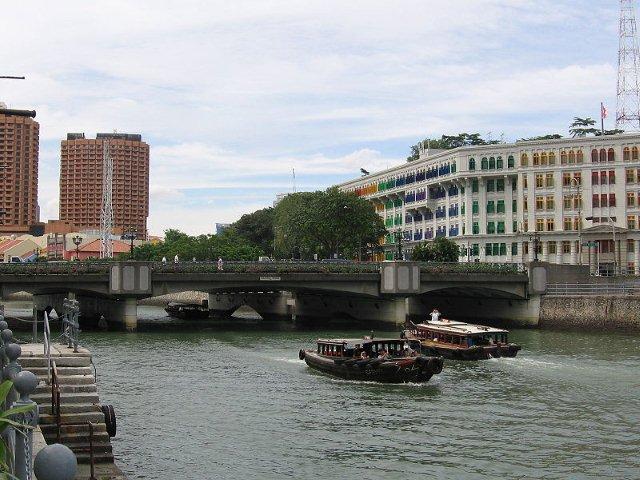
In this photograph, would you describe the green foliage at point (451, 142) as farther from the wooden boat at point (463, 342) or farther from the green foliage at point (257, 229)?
the wooden boat at point (463, 342)

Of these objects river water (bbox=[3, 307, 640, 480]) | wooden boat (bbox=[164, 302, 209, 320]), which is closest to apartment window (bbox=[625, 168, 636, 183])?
wooden boat (bbox=[164, 302, 209, 320])

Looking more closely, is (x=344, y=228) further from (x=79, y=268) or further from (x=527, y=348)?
(x=527, y=348)

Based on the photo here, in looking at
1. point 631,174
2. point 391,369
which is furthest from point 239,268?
point 631,174

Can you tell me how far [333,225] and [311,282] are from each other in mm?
48917

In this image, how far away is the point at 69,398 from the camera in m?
23.8

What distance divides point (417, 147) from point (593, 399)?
132 m

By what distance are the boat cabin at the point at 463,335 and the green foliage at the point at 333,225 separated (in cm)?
7027

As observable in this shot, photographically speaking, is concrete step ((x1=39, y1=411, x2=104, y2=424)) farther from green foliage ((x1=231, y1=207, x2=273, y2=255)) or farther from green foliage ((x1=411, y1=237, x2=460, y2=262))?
green foliage ((x1=231, y1=207, x2=273, y2=255))

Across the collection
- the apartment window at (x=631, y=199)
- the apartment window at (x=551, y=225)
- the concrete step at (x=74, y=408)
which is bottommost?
the concrete step at (x=74, y=408)

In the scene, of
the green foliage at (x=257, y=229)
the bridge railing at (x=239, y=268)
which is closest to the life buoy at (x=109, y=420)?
the bridge railing at (x=239, y=268)

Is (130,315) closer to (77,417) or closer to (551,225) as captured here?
(77,417)

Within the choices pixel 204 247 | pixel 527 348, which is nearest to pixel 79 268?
pixel 527 348

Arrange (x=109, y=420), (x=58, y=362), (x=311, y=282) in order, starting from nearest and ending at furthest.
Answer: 1. (x=109, y=420)
2. (x=58, y=362)
3. (x=311, y=282)

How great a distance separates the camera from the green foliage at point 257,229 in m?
195
